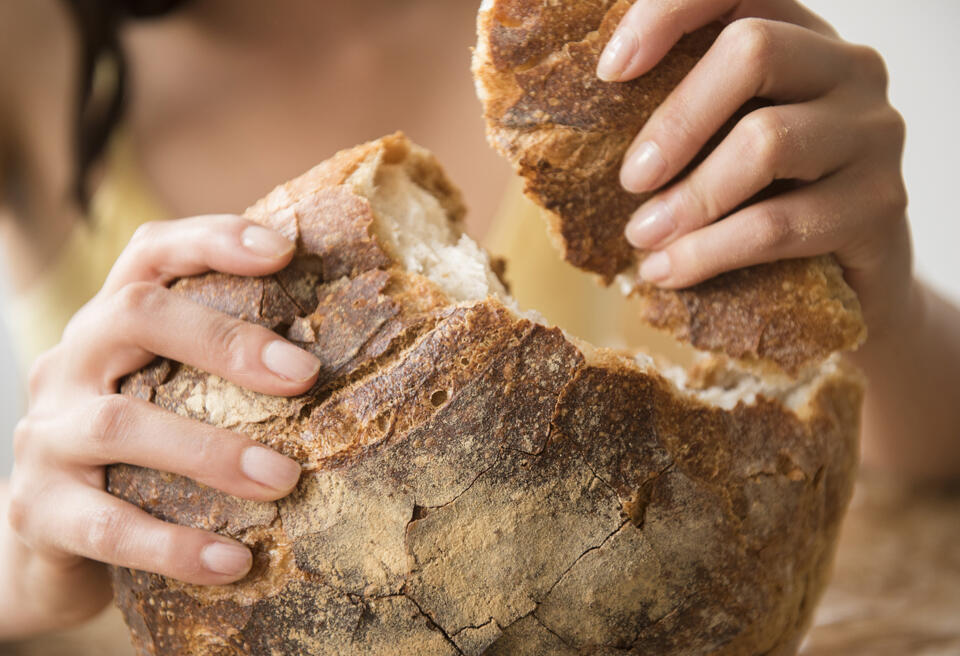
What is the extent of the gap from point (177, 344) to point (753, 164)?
1.86 ft

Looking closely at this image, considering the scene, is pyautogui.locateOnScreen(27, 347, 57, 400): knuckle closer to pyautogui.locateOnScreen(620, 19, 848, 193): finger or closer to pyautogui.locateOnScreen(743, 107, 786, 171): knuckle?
pyautogui.locateOnScreen(620, 19, 848, 193): finger

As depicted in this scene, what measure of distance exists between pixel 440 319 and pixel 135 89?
4.21 feet

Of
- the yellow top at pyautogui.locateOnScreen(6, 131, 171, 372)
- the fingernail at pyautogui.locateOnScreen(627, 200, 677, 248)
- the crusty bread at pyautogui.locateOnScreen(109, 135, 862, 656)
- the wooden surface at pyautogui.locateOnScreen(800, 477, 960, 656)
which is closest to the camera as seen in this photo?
the crusty bread at pyautogui.locateOnScreen(109, 135, 862, 656)

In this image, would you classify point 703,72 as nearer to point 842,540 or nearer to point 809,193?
point 809,193

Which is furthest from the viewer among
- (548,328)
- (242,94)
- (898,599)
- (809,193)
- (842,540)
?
(242,94)

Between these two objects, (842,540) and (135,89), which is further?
(135,89)

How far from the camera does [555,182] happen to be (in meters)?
0.88

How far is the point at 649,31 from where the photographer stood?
31.7 inches

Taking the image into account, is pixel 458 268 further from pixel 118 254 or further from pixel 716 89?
pixel 118 254

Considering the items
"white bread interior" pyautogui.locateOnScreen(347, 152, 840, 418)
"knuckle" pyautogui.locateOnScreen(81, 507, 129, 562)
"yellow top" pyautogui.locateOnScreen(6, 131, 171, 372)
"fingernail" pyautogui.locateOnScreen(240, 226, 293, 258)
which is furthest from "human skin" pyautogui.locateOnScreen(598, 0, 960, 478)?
"yellow top" pyautogui.locateOnScreen(6, 131, 171, 372)

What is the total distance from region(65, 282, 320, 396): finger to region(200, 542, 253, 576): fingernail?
15cm

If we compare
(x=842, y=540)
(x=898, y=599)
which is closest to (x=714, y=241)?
(x=898, y=599)

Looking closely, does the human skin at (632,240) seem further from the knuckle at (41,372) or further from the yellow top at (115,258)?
the yellow top at (115,258)

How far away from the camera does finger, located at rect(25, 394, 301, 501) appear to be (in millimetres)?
764
